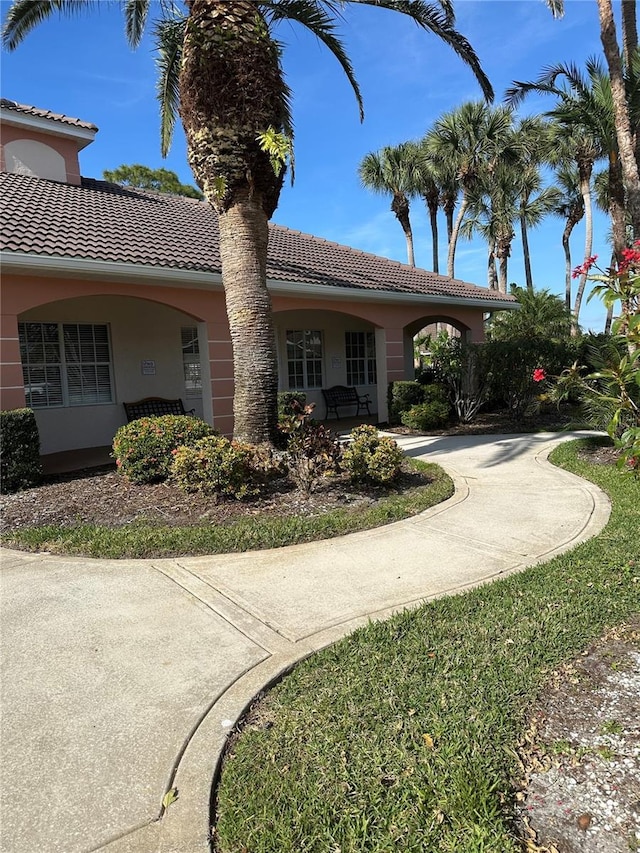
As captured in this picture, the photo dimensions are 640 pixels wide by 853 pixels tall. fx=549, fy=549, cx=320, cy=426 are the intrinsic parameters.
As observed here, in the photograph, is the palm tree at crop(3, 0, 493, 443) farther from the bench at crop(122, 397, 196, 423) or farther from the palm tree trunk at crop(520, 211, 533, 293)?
the palm tree trunk at crop(520, 211, 533, 293)

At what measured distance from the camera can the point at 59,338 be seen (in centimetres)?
1118

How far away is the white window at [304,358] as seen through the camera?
15.5m

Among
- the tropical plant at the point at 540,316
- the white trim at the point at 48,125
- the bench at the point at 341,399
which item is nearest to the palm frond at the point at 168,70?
the white trim at the point at 48,125

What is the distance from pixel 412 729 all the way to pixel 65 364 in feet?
35.2

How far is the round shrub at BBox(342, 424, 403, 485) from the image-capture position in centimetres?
673

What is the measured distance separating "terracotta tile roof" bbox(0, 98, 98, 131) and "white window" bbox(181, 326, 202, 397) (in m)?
5.34

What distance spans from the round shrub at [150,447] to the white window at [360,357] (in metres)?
10.2

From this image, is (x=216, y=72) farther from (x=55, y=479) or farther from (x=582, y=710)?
(x=582, y=710)

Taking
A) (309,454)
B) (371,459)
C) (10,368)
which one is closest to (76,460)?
(10,368)

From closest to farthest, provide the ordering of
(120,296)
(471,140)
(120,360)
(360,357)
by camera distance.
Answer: (120,296) < (120,360) < (360,357) < (471,140)

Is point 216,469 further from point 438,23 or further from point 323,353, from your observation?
point 323,353

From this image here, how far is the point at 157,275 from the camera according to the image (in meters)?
9.34

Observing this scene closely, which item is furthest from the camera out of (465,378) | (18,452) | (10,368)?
(465,378)

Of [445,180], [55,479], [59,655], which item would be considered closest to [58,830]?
[59,655]
